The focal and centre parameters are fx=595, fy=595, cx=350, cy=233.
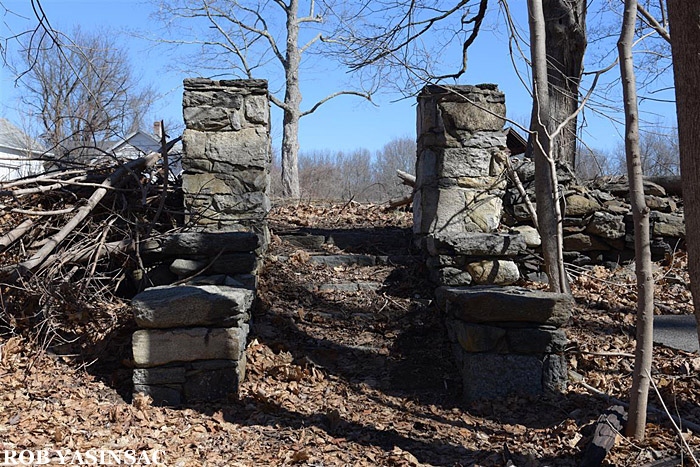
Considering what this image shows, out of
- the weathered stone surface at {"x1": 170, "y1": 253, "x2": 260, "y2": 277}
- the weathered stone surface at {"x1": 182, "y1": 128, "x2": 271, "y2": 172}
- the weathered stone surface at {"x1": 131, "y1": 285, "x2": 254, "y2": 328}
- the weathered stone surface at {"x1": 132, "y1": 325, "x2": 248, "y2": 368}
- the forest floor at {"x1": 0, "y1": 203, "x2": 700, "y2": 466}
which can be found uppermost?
the weathered stone surface at {"x1": 182, "y1": 128, "x2": 271, "y2": 172}

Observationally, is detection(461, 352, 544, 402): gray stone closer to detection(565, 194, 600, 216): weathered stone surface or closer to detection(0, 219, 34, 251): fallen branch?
detection(565, 194, 600, 216): weathered stone surface

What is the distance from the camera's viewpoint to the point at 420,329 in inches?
210

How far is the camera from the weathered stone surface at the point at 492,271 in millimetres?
5586

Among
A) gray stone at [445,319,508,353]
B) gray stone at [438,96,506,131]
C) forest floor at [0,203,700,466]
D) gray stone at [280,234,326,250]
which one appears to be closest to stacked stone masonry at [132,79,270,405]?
forest floor at [0,203,700,466]

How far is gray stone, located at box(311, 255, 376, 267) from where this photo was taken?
6.59m

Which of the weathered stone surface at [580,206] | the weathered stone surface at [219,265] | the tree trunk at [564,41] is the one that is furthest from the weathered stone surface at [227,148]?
the tree trunk at [564,41]

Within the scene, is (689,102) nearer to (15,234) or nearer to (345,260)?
(345,260)

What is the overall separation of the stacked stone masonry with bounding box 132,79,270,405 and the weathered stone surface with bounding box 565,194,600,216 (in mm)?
3802

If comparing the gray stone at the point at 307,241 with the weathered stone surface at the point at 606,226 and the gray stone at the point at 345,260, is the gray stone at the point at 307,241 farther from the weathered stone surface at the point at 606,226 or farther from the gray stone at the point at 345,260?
the weathered stone surface at the point at 606,226

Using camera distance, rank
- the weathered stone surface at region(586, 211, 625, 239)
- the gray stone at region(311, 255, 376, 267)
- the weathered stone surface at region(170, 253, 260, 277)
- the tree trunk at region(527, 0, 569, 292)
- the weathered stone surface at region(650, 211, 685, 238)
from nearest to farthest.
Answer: the tree trunk at region(527, 0, 569, 292), the weathered stone surface at region(170, 253, 260, 277), the gray stone at region(311, 255, 376, 267), the weathered stone surface at region(586, 211, 625, 239), the weathered stone surface at region(650, 211, 685, 238)

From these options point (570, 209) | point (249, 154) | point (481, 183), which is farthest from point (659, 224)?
point (249, 154)

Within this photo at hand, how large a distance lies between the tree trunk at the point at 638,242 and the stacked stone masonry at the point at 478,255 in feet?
2.97

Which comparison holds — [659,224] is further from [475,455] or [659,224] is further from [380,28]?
[475,455]

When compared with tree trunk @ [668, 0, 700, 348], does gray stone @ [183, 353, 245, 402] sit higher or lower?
lower
